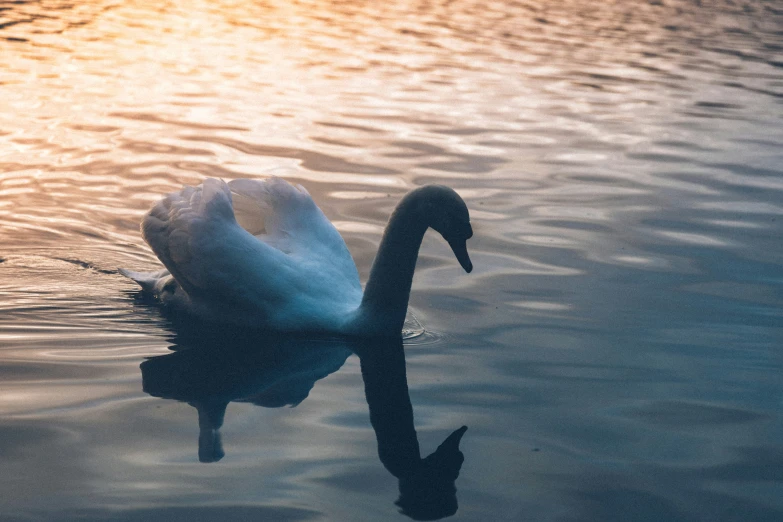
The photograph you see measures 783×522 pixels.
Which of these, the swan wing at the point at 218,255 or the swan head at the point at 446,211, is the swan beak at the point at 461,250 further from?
the swan wing at the point at 218,255

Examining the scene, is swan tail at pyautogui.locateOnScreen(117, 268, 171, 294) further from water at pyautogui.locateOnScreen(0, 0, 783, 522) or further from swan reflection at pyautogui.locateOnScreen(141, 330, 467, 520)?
swan reflection at pyautogui.locateOnScreen(141, 330, 467, 520)

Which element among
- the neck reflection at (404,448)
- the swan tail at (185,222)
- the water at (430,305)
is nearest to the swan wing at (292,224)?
the swan tail at (185,222)

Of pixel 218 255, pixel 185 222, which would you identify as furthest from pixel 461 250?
pixel 185 222

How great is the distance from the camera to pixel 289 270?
666 centimetres

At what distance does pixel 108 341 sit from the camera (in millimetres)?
6645

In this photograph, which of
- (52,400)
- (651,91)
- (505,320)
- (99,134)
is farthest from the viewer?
(651,91)

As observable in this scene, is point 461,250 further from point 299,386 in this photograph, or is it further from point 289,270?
point 299,386

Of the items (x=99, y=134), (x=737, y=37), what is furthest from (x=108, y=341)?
(x=737, y=37)

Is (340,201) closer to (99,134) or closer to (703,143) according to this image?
(99,134)

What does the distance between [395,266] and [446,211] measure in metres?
0.46

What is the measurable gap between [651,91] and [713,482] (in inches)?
521

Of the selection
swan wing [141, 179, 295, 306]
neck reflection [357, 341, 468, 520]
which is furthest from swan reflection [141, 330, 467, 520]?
swan wing [141, 179, 295, 306]

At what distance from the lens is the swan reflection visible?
4.99 meters

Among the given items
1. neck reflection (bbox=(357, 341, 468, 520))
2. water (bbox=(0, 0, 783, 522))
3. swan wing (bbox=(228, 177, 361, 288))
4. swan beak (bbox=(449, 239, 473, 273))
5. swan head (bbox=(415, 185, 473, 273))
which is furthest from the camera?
swan wing (bbox=(228, 177, 361, 288))
